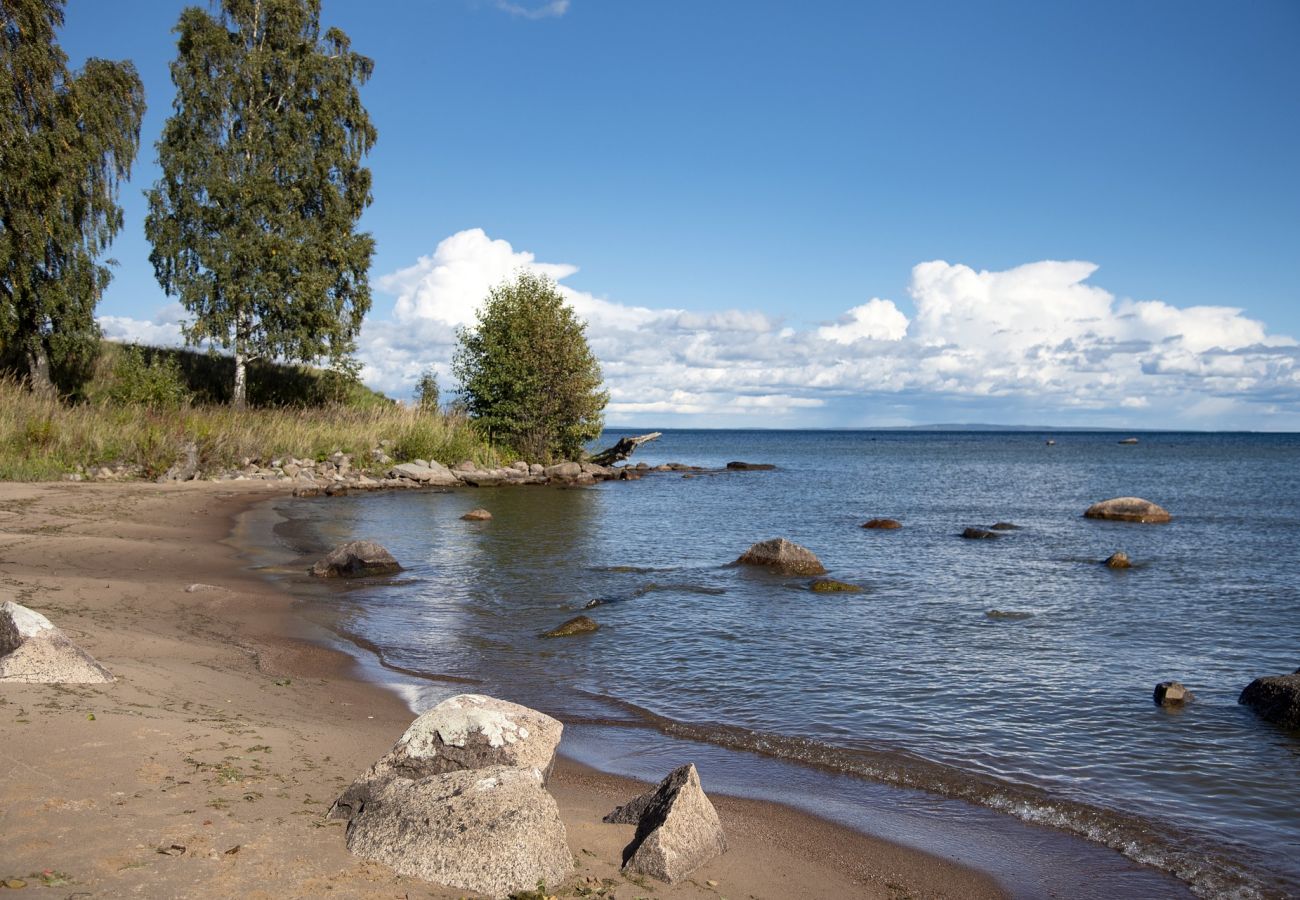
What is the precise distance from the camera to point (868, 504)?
37.6m

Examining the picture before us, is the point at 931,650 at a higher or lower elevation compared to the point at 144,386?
lower

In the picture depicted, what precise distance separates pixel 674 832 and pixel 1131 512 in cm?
3015

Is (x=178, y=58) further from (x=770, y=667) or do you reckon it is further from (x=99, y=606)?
(x=770, y=667)

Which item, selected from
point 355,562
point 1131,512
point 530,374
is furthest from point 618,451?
point 355,562

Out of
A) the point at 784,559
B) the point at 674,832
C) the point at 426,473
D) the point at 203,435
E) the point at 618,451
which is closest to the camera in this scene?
the point at 674,832

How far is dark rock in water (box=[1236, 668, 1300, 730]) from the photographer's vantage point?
30.0 feet

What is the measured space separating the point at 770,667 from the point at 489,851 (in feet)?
22.8

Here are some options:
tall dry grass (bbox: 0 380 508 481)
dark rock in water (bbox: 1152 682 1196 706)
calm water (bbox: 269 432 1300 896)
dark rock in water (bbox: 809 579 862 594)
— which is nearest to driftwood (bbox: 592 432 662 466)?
tall dry grass (bbox: 0 380 508 481)

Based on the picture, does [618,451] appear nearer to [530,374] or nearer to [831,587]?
[530,374]

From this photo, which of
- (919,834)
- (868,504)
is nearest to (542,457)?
(868,504)

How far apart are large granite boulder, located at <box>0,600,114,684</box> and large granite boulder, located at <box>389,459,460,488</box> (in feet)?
99.7

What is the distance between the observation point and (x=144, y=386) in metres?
36.8

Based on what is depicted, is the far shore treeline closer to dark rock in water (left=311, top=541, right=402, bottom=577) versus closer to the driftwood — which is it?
the driftwood

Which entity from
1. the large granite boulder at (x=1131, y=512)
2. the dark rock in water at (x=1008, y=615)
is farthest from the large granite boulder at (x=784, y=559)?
the large granite boulder at (x=1131, y=512)
